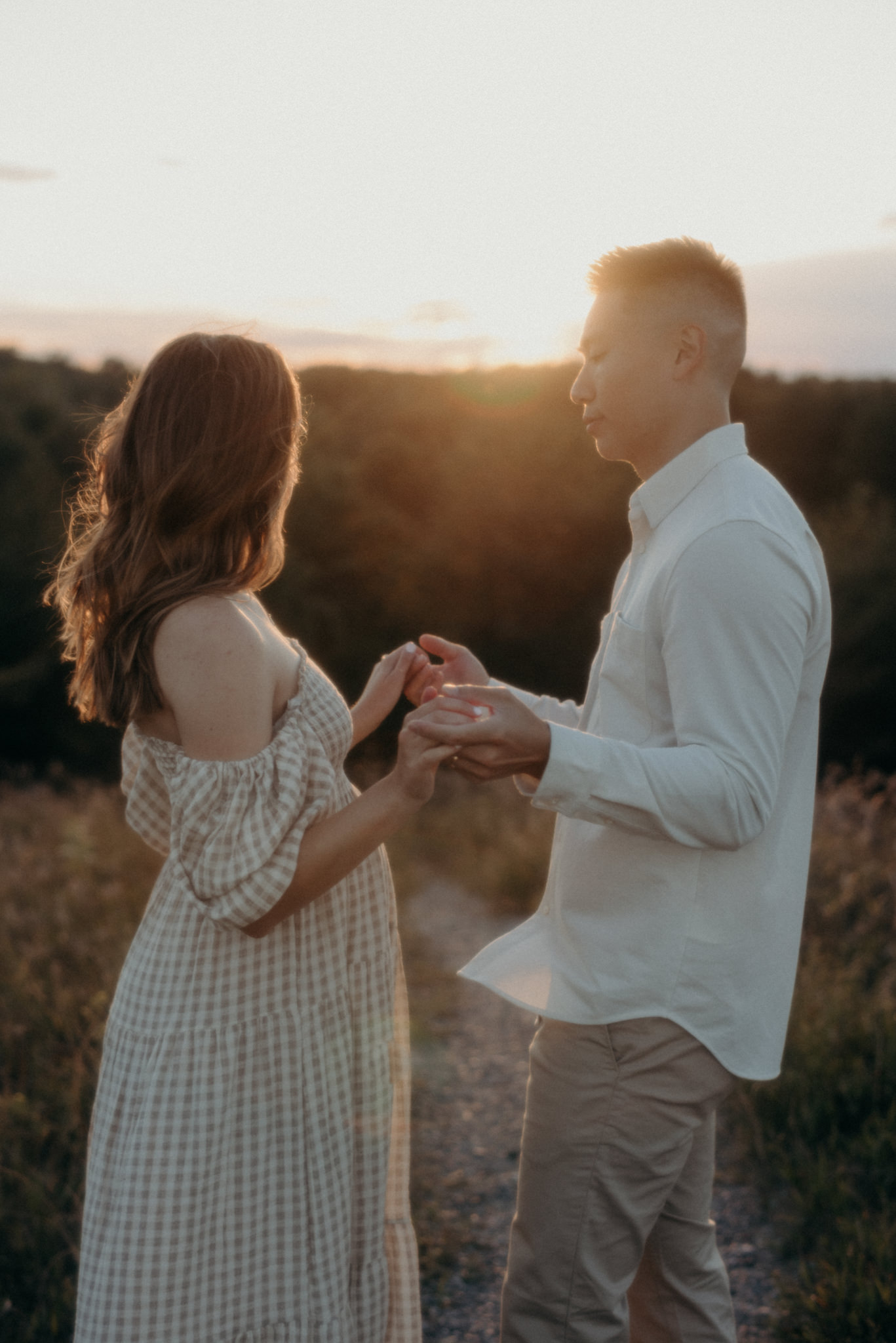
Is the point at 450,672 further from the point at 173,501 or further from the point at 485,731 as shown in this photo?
the point at 173,501

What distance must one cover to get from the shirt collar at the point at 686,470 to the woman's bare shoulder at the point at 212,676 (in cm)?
79

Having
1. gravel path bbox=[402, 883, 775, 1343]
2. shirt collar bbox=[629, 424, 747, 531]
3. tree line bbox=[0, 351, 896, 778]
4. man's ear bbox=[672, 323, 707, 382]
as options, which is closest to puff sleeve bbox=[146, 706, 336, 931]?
shirt collar bbox=[629, 424, 747, 531]

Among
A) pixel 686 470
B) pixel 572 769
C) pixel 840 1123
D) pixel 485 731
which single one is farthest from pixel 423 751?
pixel 840 1123

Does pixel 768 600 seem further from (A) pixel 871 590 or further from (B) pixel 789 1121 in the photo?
(A) pixel 871 590

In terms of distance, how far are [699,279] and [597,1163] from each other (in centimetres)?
170

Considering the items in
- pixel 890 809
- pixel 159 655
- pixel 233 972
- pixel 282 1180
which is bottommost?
pixel 890 809

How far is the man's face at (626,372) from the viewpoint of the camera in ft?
6.37

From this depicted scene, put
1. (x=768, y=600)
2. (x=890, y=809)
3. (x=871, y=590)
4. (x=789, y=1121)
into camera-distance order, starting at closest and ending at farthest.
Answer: (x=768, y=600) < (x=789, y=1121) < (x=890, y=809) < (x=871, y=590)

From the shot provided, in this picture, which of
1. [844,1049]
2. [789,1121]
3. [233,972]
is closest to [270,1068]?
[233,972]

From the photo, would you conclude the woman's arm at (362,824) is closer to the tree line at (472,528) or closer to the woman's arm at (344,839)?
the woman's arm at (344,839)

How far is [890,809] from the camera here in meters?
7.17

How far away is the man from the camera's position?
1660mm

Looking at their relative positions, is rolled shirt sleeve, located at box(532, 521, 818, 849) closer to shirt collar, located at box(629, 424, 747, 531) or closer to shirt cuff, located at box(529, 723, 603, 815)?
shirt cuff, located at box(529, 723, 603, 815)

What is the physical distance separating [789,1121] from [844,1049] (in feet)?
1.64
